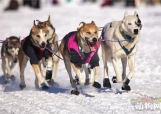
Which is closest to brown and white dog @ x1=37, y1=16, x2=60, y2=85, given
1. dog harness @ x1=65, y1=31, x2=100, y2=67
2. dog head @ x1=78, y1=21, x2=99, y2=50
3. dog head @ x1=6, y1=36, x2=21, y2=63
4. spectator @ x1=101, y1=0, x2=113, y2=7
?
dog harness @ x1=65, y1=31, x2=100, y2=67

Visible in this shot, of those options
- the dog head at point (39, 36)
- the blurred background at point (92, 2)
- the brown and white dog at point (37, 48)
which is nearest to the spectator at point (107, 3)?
the blurred background at point (92, 2)

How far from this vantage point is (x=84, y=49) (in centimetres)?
590

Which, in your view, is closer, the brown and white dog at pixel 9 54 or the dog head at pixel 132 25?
the dog head at pixel 132 25

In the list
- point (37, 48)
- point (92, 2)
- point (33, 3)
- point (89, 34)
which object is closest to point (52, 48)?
→ point (37, 48)

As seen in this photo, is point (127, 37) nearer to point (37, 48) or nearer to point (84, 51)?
point (84, 51)

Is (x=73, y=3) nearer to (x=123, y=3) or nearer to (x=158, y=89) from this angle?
(x=123, y=3)

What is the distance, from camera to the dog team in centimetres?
583

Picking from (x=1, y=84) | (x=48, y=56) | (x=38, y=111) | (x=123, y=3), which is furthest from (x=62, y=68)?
(x=123, y=3)

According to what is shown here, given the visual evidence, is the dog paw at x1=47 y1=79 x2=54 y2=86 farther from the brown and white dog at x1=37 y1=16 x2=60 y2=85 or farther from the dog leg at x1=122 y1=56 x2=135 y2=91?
the dog leg at x1=122 y1=56 x2=135 y2=91

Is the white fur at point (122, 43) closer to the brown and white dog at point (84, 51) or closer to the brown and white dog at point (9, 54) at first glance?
the brown and white dog at point (84, 51)

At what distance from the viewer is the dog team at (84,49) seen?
19.1ft

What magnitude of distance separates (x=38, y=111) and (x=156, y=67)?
3.71 m

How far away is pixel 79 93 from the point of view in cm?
603

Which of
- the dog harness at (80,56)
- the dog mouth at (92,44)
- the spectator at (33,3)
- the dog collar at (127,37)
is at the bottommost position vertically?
the dog harness at (80,56)
